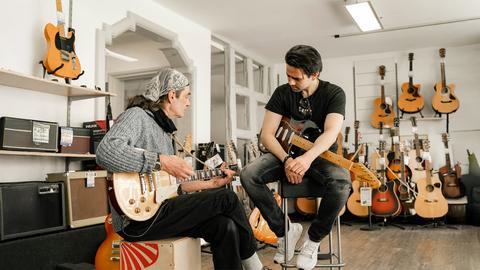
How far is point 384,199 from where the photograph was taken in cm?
550

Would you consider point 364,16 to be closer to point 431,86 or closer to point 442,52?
point 442,52

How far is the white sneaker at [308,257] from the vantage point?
82.1 inches

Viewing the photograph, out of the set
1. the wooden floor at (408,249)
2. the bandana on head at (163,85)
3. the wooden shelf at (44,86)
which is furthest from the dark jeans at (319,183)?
the wooden shelf at (44,86)

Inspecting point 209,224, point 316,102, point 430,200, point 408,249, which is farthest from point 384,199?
point 209,224

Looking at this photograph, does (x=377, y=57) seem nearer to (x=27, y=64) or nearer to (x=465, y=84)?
(x=465, y=84)

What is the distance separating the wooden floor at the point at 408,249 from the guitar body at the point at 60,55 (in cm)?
189

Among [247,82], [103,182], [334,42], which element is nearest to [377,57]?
[334,42]

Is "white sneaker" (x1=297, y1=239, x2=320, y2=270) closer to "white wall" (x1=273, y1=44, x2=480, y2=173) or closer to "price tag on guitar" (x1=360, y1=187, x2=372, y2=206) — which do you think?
"price tag on guitar" (x1=360, y1=187, x2=372, y2=206)

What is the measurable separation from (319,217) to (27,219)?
1.82 metres

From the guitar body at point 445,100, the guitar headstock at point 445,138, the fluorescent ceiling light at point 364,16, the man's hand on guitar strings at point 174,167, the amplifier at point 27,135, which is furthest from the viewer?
the guitar body at point 445,100

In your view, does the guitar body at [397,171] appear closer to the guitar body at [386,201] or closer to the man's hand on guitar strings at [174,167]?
the guitar body at [386,201]

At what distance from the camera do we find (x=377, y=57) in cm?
686

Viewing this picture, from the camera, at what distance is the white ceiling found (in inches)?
183

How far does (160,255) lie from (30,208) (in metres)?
1.38
